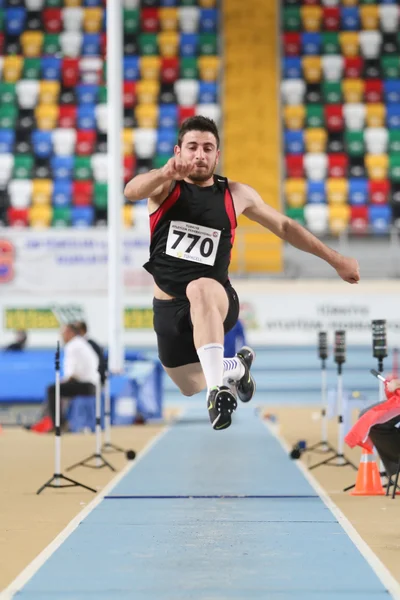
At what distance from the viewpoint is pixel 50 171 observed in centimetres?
2320

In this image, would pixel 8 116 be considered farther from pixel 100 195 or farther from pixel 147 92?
pixel 100 195

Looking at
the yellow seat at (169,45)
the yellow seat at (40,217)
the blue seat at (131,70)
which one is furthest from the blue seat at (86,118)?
the yellow seat at (40,217)

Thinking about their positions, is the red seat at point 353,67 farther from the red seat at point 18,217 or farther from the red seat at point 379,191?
the red seat at point 18,217

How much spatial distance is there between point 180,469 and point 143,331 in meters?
9.48

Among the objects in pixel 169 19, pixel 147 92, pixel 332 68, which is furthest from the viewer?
pixel 169 19

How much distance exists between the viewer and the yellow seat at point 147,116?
23.8 metres

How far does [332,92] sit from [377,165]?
2.34 meters

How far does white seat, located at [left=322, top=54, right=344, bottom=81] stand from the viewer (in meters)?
24.4

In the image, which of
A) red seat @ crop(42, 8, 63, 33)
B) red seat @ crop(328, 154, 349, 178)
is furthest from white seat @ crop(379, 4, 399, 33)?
red seat @ crop(42, 8, 63, 33)

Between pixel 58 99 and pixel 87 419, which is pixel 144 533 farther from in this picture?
pixel 58 99

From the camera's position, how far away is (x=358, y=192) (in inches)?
881

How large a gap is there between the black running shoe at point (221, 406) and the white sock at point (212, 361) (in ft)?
0.19

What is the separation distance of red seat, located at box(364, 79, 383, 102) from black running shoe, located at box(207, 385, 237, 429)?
20.0 m

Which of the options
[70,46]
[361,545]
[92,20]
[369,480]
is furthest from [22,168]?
[361,545]
